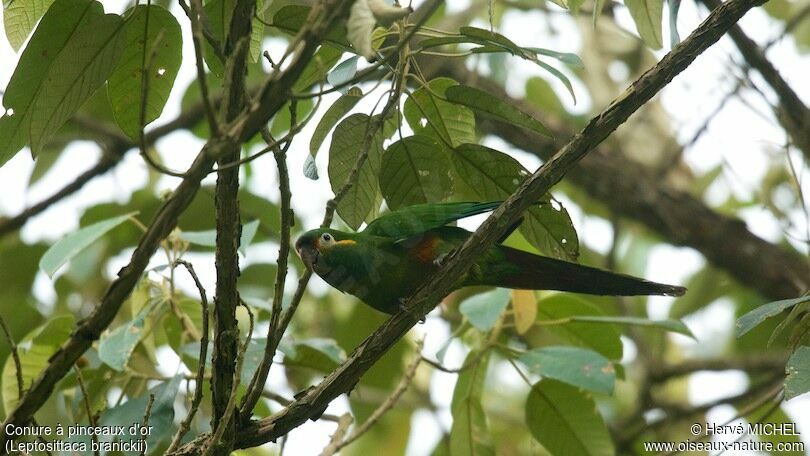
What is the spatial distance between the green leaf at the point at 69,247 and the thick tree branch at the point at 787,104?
2784 millimetres

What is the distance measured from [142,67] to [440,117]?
2.97 feet

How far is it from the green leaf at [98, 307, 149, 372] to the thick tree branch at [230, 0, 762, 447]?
93 cm

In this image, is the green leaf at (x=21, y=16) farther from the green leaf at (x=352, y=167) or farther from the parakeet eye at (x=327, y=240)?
the parakeet eye at (x=327, y=240)

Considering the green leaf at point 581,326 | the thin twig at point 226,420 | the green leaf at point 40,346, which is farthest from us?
the green leaf at point 581,326

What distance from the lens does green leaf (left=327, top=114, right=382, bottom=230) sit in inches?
103

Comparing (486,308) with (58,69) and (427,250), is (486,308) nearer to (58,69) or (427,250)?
(427,250)

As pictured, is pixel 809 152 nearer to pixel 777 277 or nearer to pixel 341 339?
pixel 777 277

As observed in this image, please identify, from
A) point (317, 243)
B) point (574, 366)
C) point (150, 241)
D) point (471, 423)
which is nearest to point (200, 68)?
point (150, 241)

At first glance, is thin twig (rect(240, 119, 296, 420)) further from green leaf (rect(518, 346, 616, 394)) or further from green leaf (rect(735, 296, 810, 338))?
green leaf (rect(518, 346, 616, 394))

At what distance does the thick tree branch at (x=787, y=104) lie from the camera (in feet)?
12.7

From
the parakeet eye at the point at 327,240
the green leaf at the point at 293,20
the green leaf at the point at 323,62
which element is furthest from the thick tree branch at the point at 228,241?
the parakeet eye at the point at 327,240

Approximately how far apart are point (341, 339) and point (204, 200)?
1088 millimetres

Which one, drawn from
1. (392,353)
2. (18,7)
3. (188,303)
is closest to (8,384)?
(188,303)

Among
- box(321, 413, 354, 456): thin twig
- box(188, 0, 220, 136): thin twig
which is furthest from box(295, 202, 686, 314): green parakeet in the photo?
box(188, 0, 220, 136): thin twig
